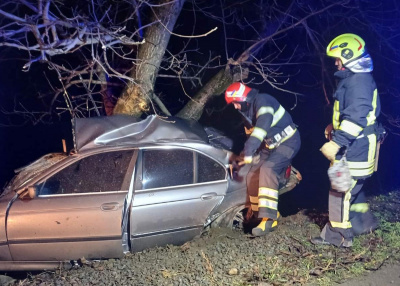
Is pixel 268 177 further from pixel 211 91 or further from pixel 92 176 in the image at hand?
pixel 211 91

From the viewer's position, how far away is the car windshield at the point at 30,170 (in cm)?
457

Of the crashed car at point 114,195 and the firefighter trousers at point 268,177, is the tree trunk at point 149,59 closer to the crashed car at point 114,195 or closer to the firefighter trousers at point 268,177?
the crashed car at point 114,195

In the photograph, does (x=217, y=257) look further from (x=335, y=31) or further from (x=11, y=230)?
(x=335, y=31)

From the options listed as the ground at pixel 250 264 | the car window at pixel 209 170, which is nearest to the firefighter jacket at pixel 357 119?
the ground at pixel 250 264

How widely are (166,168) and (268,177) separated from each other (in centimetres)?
130

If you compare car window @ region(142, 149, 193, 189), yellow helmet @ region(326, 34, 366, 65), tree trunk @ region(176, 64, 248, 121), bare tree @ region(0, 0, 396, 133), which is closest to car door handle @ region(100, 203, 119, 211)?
car window @ region(142, 149, 193, 189)

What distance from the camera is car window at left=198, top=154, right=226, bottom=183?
4812 mm

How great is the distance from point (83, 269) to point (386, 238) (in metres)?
3.56

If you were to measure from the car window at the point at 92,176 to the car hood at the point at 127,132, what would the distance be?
156 mm

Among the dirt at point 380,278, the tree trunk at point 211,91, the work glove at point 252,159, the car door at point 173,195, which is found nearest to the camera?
the dirt at point 380,278

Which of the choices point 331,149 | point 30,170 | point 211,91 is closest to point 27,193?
point 30,170

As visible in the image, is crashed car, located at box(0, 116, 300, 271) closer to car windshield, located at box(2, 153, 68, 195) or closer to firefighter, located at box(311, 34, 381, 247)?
car windshield, located at box(2, 153, 68, 195)

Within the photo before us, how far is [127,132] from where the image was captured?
15.7 feet

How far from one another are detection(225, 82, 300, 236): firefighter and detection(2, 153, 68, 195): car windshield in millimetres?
2319
